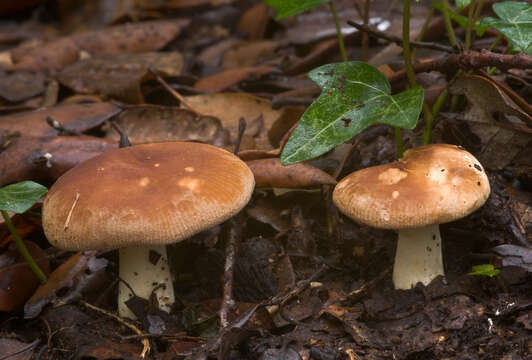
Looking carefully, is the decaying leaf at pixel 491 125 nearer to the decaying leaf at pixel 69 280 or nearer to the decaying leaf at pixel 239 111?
the decaying leaf at pixel 239 111

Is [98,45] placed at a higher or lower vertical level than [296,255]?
lower

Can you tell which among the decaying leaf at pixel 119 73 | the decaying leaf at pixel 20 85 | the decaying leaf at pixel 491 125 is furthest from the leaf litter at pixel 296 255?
the decaying leaf at pixel 20 85

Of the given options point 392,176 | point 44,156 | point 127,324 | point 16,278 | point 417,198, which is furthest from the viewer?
point 44,156

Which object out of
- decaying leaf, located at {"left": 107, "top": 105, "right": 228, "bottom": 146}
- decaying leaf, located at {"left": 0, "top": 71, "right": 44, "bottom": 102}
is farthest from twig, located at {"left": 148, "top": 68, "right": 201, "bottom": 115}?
decaying leaf, located at {"left": 0, "top": 71, "right": 44, "bottom": 102}

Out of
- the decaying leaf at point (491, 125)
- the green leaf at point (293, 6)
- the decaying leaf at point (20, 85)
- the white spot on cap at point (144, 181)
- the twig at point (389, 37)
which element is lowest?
the decaying leaf at point (20, 85)

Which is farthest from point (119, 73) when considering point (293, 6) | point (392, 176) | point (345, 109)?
point (392, 176)

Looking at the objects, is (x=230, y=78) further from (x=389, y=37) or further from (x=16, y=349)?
(x=16, y=349)

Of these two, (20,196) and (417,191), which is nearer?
(417,191)

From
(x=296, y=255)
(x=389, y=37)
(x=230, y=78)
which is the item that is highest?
(x=389, y=37)
